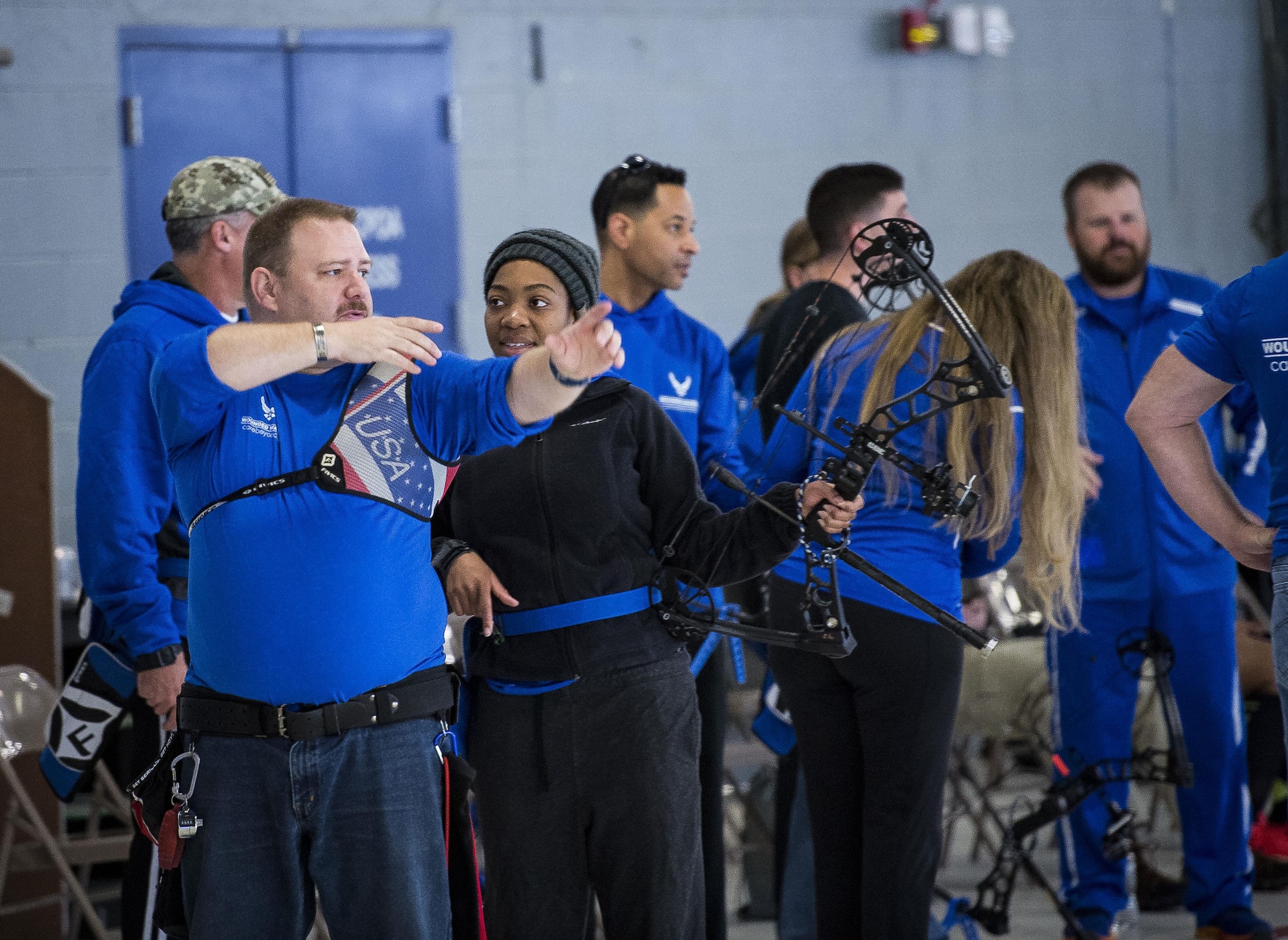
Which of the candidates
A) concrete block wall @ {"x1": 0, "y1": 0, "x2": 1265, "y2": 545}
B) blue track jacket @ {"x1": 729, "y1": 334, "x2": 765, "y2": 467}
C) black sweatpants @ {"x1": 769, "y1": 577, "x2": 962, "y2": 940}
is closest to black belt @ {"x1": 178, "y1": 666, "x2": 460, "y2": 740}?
black sweatpants @ {"x1": 769, "y1": 577, "x2": 962, "y2": 940}

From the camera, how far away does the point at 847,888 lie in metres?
2.54

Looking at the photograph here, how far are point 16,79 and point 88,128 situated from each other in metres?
0.27

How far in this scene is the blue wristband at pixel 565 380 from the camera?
1.65 metres

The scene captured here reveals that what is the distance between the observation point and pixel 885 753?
8.02 ft

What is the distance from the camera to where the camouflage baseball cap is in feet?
8.87

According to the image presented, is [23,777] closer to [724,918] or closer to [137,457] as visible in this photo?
[137,457]

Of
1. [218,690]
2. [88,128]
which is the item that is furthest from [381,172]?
[218,690]

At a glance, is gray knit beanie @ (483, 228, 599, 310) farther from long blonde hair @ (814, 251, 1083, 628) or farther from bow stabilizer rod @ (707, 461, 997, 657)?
long blonde hair @ (814, 251, 1083, 628)

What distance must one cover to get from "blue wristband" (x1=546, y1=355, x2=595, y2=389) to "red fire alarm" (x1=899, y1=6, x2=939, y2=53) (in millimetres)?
4690

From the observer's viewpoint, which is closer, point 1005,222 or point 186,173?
point 186,173

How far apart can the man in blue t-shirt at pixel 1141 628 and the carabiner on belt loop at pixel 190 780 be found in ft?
6.94

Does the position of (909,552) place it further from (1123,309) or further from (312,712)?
(1123,309)

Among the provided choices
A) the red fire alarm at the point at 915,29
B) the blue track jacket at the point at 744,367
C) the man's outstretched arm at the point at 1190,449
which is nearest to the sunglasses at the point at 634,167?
the blue track jacket at the point at 744,367

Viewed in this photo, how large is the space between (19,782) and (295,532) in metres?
1.96
